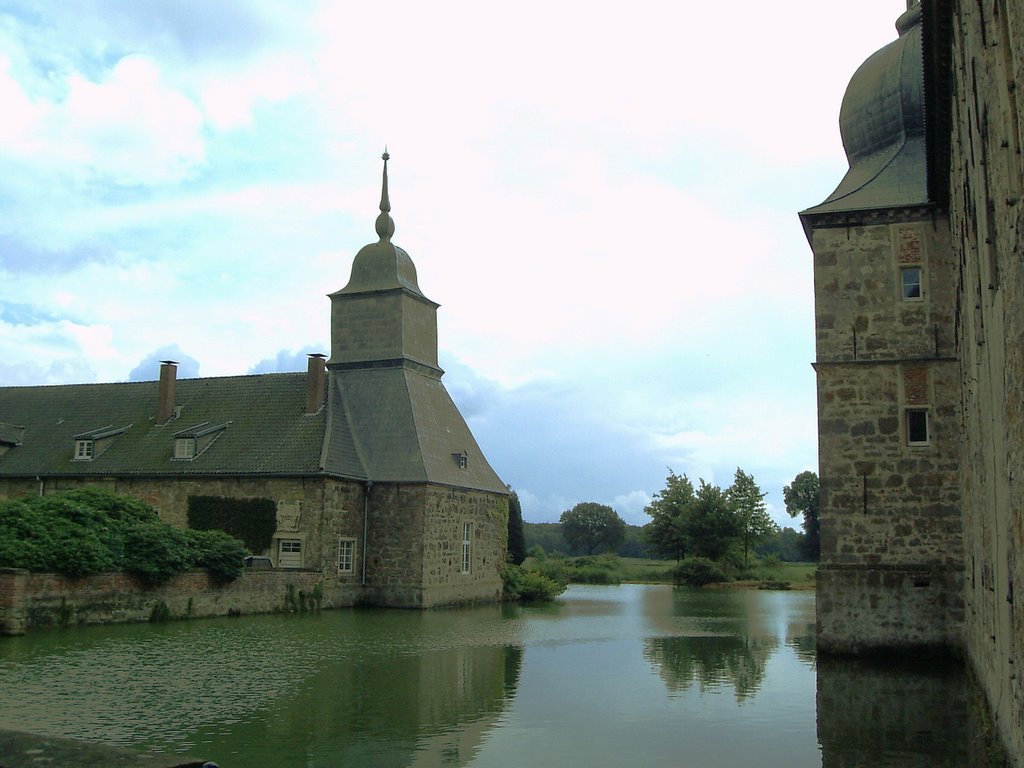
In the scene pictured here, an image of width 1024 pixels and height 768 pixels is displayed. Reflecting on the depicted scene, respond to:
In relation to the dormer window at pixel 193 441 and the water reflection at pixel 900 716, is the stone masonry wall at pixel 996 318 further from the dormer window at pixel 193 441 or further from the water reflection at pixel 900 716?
the dormer window at pixel 193 441

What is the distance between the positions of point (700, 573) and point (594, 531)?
43798mm

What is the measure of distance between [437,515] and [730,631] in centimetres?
1029

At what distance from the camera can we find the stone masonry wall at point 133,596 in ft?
59.4

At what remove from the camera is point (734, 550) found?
164ft

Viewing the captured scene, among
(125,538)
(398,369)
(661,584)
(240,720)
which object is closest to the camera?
(240,720)

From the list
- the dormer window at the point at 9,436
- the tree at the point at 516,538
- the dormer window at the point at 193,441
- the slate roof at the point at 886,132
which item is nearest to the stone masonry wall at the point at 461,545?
the dormer window at the point at 193,441

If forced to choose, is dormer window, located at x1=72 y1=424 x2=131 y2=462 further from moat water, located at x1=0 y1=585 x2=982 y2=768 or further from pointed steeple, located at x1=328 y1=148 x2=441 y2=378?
moat water, located at x1=0 y1=585 x2=982 y2=768

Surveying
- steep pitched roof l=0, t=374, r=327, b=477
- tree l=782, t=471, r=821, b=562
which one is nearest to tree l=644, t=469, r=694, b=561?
tree l=782, t=471, r=821, b=562

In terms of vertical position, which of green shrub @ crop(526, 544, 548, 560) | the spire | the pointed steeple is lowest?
green shrub @ crop(526, 544, 548, 560)

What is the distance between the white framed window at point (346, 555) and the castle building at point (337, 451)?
0.15 feet

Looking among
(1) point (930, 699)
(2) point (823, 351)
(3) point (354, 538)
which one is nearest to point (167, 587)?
(3) point (354, 538)

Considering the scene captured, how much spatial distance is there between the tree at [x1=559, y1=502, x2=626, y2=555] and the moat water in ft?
227

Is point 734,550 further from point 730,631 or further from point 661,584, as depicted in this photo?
point 730,631

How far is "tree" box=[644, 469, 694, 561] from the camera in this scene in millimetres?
52750
